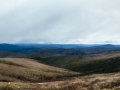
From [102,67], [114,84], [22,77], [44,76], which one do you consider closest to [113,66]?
[102,67]

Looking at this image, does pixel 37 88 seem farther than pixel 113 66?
No

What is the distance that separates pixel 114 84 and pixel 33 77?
80.4 m

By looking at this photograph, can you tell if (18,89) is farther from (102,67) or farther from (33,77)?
(102,67)

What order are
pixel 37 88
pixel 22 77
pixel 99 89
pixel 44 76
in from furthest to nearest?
1. pixel 44 76
2. pixel 22 77
3. pixel 37 88
4. pixel 99 89

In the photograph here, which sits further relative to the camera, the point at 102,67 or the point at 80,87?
the point at 102,67

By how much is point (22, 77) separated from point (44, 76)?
16635 mm

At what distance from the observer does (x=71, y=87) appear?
66375 mm

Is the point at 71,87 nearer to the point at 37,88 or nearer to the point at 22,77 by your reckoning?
the point at 37,88

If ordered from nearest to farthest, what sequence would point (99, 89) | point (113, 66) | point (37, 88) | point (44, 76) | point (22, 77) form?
point (99, 89)
point (37, 88)
point (22, 77)
point (44, 76)
point (113, 66)

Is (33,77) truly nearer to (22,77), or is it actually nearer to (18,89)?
(22,77)

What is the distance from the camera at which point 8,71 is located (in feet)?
462

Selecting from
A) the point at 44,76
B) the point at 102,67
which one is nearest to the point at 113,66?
the point at 102,67

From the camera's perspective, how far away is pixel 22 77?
449 feet

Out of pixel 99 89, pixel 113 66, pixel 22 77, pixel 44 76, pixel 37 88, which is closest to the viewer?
pixel 99 89
